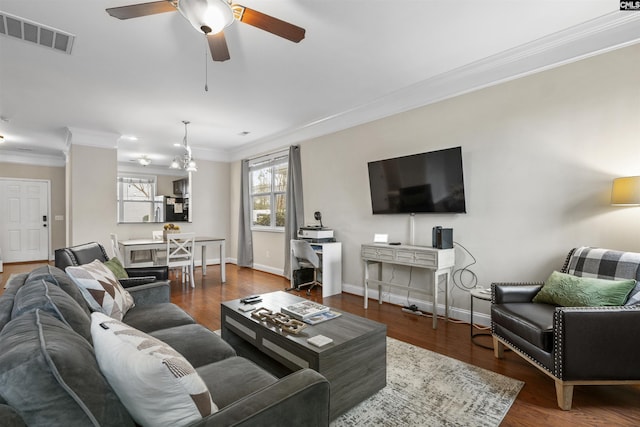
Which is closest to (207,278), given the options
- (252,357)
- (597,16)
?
(252,357)

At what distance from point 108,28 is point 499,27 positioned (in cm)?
315

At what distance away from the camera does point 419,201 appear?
3.56 metres

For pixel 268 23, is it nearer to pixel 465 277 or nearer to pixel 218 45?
pixel 218 45

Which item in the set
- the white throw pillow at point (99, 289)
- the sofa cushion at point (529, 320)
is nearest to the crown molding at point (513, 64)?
the sofa cushion at point (529, 320)

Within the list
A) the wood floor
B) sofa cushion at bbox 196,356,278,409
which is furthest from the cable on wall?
sofa cushion at bbox 196,356,278,409

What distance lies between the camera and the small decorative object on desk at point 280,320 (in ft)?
6.07

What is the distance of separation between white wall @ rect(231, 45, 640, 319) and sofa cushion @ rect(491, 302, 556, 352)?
0.73 meters

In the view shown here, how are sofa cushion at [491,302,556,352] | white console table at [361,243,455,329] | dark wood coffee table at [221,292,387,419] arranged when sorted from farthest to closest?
1. white console table at [361,243,455,329]
2. sofa cushion at [491,302,556,352]
3. dark wood coffee table at [221,292,387,419]

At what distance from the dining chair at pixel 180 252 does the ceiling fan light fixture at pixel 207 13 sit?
3.71m

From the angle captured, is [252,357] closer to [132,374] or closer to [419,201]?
[132,374]

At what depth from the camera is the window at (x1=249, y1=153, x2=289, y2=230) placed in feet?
19.4

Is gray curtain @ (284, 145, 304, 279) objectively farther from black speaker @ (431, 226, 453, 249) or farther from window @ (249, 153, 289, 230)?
black speaker @ (431, 226, 453, 249)

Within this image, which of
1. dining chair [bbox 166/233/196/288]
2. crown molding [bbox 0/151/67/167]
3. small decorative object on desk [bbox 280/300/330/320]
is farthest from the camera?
crown molding [bbox 0/151/67/167]

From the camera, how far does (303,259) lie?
4.51 meters
